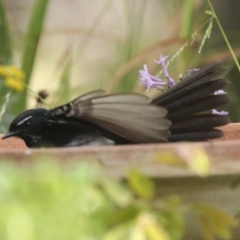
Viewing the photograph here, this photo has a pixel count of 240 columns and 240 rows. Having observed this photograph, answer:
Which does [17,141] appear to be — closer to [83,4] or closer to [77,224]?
[77,224]

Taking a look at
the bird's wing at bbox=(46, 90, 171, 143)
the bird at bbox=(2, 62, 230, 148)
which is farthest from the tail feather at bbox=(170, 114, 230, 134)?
the bird's wing at bbox=(46, 90, 171, 143)

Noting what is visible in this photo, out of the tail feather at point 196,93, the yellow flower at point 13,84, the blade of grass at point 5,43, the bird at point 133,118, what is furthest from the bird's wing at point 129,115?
the blade of grass at point 5,43

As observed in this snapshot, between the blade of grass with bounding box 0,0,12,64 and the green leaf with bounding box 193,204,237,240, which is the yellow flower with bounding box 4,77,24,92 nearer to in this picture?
the blade of grass with bounding box 0,0,12,64

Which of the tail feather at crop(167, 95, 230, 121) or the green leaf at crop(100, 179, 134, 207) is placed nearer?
the green leaf at crop(100, 179, 134, 207)

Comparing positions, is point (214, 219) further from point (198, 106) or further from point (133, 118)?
point (198, 106)

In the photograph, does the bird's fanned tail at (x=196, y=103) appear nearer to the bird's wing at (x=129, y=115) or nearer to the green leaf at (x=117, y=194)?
the bird's wing at (x=129, y=115)

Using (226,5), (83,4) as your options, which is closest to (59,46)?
(83,4)
